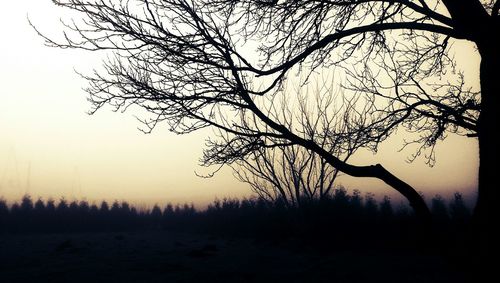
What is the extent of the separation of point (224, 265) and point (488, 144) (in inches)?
373

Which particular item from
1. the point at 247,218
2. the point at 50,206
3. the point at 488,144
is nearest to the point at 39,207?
the point at 50,206

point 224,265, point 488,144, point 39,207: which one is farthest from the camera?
point 39,207

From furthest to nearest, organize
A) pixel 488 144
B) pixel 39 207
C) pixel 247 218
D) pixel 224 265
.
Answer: pixel 39 207
pixel 247 218
pixel 224 265
pixel 488 144

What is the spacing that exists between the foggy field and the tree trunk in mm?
5537

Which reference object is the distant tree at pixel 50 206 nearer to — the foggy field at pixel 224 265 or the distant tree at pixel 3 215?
the distant tree at pixel 3 215

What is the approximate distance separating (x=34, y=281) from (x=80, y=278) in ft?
3.46

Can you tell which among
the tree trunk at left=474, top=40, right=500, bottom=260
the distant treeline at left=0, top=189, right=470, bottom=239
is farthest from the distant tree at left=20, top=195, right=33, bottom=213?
the tree trunk at left=474, top=40, right=500, bottom=260

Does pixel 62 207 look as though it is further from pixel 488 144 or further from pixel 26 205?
pixel 488 144

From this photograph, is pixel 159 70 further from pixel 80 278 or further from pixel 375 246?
pixel 375 246

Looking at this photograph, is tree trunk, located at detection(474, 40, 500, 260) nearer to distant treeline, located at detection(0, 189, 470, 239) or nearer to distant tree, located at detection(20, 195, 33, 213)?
distant treeline, located at detection(0, 189, 470, 239)

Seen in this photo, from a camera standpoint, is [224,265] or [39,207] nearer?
[224,265]

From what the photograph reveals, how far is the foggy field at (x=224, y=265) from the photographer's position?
375 inches

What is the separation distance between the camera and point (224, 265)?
11664 millimetres

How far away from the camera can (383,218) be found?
15.5 meters
